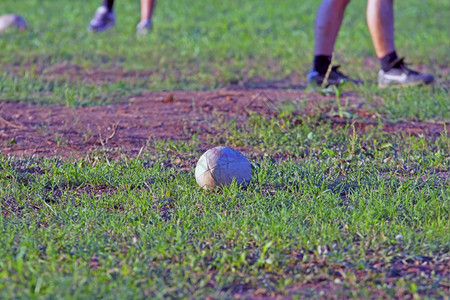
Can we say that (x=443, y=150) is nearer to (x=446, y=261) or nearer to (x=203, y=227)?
(x=446, y=261)

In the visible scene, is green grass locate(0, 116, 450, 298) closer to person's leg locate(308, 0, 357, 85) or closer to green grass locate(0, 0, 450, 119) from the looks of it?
green grass locate(0, 0, 450, 119)

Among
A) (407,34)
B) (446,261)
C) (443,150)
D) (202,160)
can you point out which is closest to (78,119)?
(202,160)

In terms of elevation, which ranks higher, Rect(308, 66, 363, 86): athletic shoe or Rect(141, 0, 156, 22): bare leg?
Rect(141, 0, 156, 22): bare leg

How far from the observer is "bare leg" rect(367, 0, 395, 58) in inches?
252

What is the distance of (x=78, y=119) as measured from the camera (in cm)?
559

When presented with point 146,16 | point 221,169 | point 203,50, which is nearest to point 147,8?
point 146,16

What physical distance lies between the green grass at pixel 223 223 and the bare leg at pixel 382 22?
1919mm

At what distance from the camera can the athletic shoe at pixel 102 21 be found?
33.0 ft

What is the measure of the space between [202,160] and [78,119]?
1968mm

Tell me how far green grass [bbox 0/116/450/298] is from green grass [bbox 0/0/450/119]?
158 centimetres

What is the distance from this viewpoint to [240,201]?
3.78m

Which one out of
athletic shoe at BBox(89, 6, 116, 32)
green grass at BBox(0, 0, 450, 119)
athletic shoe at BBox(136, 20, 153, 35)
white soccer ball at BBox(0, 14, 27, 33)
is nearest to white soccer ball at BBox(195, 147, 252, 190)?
green grass at BBox(0, 0, 450, 119)

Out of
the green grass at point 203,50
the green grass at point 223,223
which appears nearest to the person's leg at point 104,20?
the green grass at point 203,50

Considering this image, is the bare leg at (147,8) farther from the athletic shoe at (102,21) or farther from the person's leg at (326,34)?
the person's leg at (326,34)
